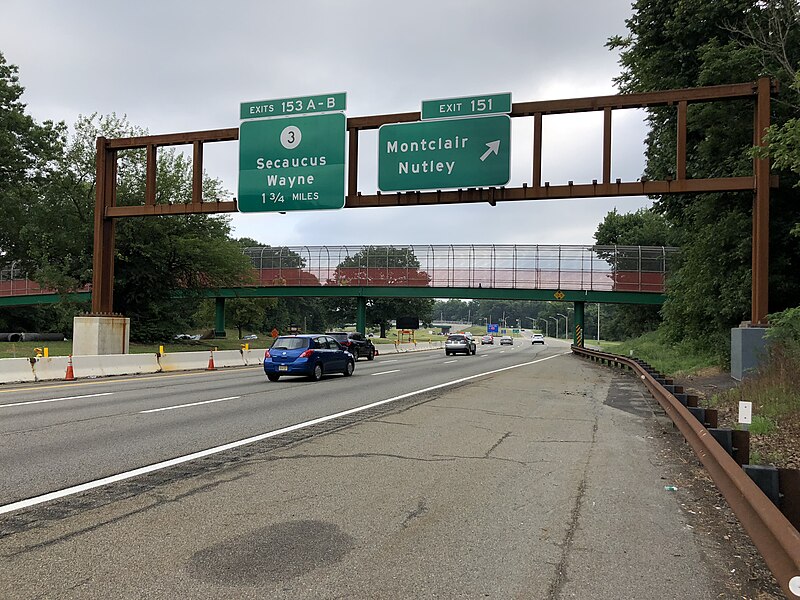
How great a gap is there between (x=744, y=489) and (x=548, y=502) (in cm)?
192

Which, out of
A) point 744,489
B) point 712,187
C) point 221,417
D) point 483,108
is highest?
point 483,108

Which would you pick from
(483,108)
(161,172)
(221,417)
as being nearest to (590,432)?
(221,417)

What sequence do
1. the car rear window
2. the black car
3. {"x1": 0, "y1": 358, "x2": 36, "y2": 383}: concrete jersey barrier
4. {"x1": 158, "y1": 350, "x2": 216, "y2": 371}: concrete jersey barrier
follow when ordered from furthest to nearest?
the black car → {"x1": 158, "y1": 350, "x2": 216, "y2": 371}: concrete jersey barrier → the car rear window → {"x1": 0, "y1": 358, "x2": 36, "y2": 383}: concrete jersey barrier

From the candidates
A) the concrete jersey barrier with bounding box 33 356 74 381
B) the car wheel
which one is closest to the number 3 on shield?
the car wheel

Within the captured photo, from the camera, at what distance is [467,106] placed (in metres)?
19.1

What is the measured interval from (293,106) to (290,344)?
7.94 metres

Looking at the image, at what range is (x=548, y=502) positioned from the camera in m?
6.37

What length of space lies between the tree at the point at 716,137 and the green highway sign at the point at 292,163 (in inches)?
460

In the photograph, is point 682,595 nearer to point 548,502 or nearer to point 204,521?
point 548,502

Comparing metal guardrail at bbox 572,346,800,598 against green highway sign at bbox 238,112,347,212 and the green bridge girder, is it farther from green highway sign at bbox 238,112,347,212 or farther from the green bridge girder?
the green bridge girder

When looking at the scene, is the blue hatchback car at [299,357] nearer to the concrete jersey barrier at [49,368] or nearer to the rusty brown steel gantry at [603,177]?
the rusty brown steel gantry at [603,177]

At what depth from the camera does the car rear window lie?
811 inches

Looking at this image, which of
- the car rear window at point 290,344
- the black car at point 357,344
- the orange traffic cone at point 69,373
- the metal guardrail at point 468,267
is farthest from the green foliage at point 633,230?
the orange traffic cone at point 69,373

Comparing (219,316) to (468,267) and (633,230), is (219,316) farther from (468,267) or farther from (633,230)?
(633,230)
